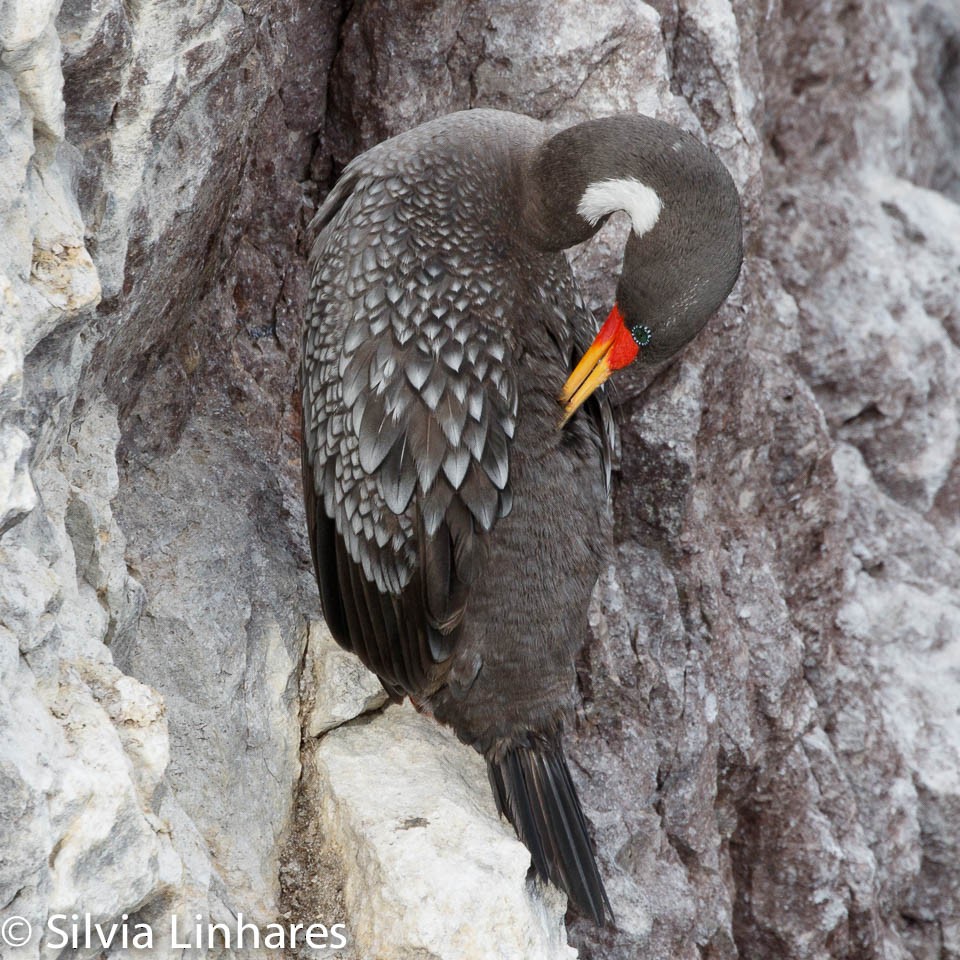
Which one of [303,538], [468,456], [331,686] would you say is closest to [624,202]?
[468,456]

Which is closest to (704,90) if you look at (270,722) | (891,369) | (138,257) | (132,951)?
(891,369)

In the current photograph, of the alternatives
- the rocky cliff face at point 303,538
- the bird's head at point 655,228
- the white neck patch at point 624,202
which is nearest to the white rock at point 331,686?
the rocky cliff face at point 303,538

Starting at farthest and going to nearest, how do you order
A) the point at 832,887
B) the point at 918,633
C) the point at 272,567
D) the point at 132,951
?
the point at 918,633 → the point at 832,887 → the point at 272,567 → the point at 132,951

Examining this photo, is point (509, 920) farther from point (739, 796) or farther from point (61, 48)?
point (61, 48)

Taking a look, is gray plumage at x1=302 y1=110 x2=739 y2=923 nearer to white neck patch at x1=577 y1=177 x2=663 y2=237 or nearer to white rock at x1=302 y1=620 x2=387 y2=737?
white neck patch at x1=577 y1=177 x2=663 y2=237

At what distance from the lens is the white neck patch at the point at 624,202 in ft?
10.9

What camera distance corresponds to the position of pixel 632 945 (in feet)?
13.9

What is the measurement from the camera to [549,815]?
11.7ft

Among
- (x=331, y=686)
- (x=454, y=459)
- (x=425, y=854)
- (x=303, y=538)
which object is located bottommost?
(x=331, y=686)

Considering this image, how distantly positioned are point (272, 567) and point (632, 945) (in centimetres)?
187

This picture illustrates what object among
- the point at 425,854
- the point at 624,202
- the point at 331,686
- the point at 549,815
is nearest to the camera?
the point at 425,854

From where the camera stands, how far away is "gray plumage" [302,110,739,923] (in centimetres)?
356

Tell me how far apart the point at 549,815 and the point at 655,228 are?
5.78 feet

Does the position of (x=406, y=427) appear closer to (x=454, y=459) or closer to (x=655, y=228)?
(x=454, y=459)
